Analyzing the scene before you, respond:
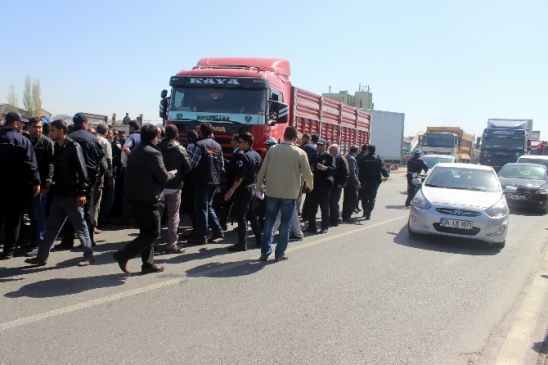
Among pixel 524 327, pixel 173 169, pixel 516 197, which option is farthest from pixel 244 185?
pixel 516 197

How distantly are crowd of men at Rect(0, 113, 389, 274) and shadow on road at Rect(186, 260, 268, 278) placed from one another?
33cm

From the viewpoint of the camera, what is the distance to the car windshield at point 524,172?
15.4m

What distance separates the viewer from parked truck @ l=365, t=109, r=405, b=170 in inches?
1275

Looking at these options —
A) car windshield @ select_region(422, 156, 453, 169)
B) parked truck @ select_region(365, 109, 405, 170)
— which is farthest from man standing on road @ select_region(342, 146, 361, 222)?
parked truck @ select_region(365, 109, 405, 170)

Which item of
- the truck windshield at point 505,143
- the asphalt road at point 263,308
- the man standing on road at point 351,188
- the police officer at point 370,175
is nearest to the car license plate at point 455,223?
the asphalt road at point 263,308

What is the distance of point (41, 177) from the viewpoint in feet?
22.5

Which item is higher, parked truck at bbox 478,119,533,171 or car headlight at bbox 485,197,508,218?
parked truck at bbox 478,119,533,171

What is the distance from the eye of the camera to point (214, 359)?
3.91 meters

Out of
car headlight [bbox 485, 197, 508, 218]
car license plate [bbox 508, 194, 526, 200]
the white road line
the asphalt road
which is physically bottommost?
the white road line

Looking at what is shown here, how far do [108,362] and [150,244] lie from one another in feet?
7.70

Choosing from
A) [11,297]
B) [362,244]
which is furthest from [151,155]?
→ [362,244]

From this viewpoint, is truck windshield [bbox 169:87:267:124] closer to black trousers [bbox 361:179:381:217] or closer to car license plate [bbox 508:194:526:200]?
black trousers [bbox 361:179:381:217]

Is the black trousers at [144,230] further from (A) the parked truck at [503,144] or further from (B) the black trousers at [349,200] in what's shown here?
(A) the parked truck at [503,144]

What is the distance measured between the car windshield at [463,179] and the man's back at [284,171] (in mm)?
4053
